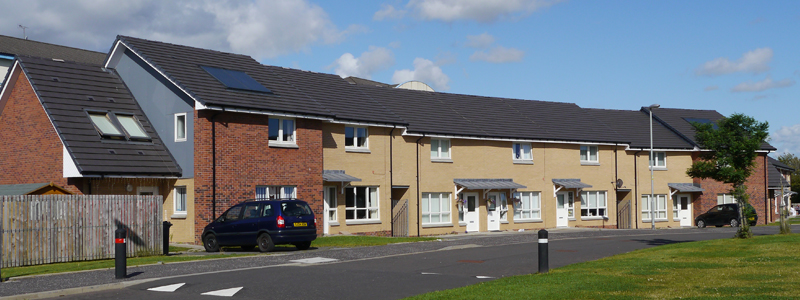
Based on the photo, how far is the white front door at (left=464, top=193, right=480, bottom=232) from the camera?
37.8 metres

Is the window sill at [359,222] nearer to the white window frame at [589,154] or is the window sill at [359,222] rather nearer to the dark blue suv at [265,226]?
the dark blue suv at [265,226]

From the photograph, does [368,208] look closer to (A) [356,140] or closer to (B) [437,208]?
(A) [356,140]

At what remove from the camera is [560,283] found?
12789 millimetres

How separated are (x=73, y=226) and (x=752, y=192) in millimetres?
43762

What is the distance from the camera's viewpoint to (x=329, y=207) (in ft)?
104

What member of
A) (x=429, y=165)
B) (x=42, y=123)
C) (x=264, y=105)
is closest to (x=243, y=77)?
(x=264, y=105)

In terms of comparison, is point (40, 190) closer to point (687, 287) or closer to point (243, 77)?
point (243, 77)

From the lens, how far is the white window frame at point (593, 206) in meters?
Result: 43.2

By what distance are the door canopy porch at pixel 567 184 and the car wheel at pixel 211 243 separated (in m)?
22.4

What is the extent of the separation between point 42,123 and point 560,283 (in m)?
20.8

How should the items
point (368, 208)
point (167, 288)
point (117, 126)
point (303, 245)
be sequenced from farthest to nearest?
point (368, 208) < point (117, 126) < point (303, 245) < point (167, 288)

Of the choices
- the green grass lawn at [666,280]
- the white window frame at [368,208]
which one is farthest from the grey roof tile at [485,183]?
the green grass lawn at [666,280]

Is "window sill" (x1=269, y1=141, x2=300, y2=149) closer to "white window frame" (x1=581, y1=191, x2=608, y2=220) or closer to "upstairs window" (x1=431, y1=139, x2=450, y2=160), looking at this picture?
"upstairs window" (x1=431, y1=139, x2=450, y2=160)

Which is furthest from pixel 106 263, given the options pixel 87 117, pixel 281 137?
pixel 281 137
